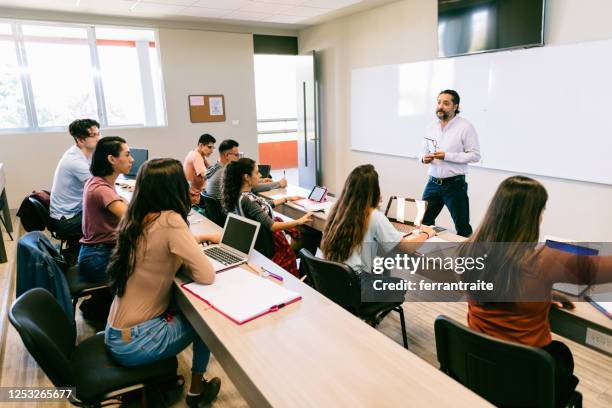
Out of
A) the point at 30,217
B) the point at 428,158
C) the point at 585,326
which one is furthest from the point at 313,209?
the point at 30,217

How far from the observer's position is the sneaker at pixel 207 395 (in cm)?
194

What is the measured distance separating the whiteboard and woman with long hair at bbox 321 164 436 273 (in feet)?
8.00

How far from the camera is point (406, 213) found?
2.60 meters

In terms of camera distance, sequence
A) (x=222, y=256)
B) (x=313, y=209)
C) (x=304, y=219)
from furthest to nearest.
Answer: (x=313, y=209) → (x=304, y=219) → (x=222, y=256)

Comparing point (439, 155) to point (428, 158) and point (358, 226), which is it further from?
point (358, 226)

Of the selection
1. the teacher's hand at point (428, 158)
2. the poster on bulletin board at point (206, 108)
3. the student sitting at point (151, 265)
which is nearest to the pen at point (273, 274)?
the student sitting at point (151, 265)

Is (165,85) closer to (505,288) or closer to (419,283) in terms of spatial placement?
(419,283)

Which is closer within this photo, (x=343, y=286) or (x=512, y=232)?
(x=512, y=232)

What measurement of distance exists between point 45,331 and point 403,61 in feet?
16.1

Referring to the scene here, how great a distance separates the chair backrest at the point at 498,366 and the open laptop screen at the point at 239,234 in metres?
1.02

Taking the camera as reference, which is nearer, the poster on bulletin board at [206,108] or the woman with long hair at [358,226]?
the woman with long hair at [358,226]

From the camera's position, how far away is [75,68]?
5734 mm

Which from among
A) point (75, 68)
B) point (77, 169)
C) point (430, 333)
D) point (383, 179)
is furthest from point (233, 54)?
point (430, 333)

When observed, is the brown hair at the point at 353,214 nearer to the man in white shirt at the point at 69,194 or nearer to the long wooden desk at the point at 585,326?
the long wooden desk at the point at 585,326
